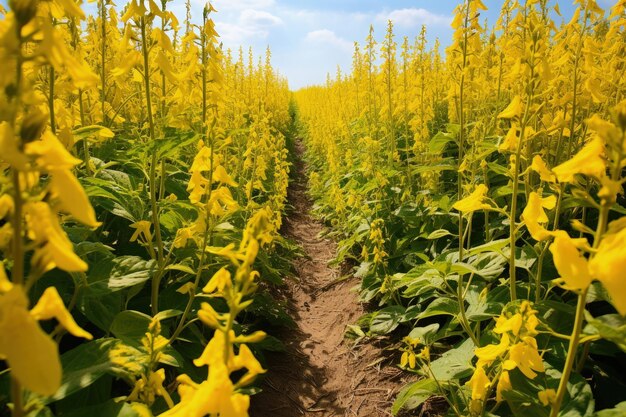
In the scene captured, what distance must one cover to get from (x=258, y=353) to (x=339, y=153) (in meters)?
5.27

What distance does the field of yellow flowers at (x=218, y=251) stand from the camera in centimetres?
81

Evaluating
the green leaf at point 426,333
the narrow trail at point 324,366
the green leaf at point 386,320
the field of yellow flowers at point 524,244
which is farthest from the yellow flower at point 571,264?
the green leaf at point 386,320

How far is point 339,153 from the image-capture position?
7945 millimetres

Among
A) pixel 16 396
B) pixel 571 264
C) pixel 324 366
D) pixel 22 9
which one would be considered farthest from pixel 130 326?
pixel 324 366

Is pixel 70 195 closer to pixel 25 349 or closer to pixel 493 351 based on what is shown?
pixel 25 349

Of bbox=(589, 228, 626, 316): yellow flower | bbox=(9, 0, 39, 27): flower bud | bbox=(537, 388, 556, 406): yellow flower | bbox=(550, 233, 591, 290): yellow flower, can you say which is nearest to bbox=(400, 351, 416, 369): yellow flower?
bbox=(537, 388, 556, 406): yellow flower

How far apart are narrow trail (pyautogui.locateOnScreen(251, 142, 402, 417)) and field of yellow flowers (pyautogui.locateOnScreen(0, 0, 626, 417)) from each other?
19 centimetres

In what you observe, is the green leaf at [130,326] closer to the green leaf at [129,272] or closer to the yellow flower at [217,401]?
Result: the green leaf at [129,272]

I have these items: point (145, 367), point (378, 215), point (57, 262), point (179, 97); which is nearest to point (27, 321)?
point (57, 262)

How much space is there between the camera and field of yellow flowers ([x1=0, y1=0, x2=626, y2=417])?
815 mm

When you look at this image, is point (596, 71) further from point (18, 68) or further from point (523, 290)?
point (18, 68)

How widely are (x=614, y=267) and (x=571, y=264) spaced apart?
18cm

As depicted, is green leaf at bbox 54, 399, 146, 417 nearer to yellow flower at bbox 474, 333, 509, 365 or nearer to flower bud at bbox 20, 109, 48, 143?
flower bud at bbox 20, 109, 48, 143

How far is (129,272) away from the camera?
2.00 metres
